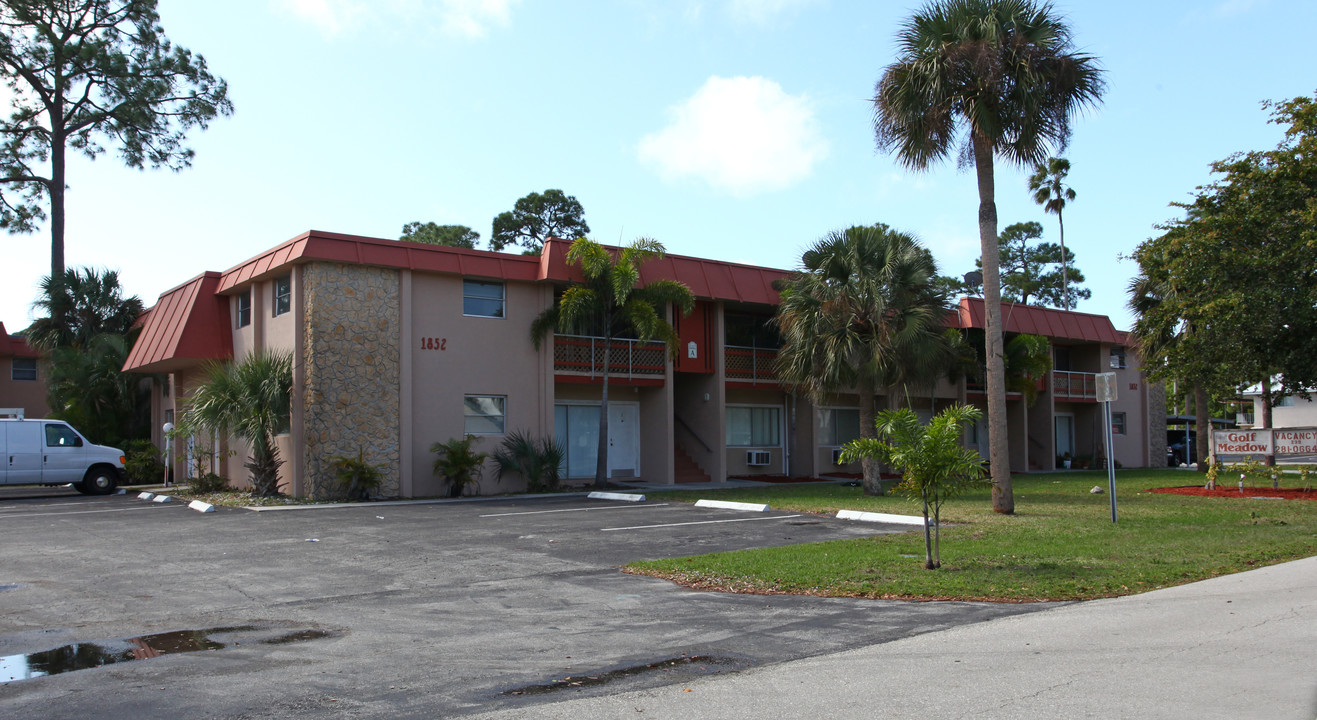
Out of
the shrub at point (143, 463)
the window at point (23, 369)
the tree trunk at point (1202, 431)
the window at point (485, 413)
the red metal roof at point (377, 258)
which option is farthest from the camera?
the window at point (23, 369)

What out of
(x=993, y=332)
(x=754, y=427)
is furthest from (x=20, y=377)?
(x=993, y=332)

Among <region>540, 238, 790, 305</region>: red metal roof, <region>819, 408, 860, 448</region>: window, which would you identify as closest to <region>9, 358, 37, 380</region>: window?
<region>540, 238, 790, 305</region>: red metal roof

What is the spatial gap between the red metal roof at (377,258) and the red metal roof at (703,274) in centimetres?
55

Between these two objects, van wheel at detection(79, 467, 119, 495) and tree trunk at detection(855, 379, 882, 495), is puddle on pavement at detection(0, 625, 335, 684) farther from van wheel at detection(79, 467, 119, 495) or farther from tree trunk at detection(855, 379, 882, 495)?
van wheel at detection(79, 467, 119, 495)

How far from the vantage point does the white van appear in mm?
22141

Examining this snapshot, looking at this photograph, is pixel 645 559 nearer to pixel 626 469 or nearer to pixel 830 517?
pixel 830 517

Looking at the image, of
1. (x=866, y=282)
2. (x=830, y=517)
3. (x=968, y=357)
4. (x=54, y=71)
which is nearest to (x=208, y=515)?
(x=830, y=517)

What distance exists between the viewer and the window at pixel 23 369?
117 ft

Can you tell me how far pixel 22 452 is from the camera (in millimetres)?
22266

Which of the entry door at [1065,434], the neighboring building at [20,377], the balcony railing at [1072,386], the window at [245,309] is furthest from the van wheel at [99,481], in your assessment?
the entry door at [1065,434]

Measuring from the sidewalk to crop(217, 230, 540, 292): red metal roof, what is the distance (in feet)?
54.5

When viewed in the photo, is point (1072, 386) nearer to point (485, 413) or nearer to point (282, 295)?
point (485, 413)

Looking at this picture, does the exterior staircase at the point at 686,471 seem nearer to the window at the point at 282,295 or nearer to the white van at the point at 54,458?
the window at the point at 282,295

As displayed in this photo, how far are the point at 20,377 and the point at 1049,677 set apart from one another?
133 feet
